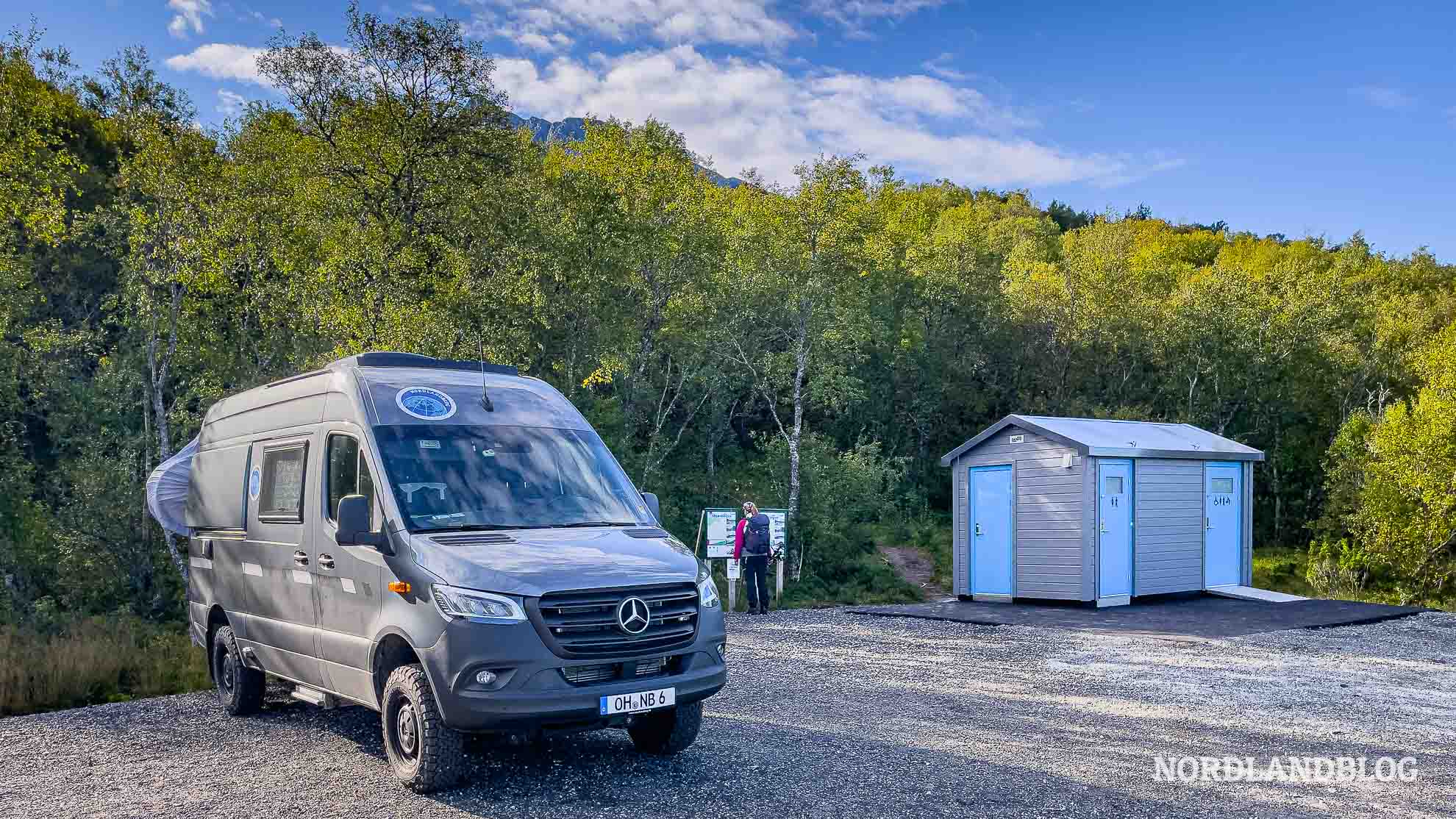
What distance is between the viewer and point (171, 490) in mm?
9734

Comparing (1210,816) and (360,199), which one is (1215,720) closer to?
(1210,816)

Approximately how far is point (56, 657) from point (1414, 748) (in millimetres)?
11312

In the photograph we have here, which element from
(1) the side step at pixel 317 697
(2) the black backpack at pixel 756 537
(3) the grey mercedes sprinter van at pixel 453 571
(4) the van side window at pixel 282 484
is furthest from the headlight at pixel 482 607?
(2) the black backpack at pixel 756 537

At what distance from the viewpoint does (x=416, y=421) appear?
662cm

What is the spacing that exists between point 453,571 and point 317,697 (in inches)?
81.4

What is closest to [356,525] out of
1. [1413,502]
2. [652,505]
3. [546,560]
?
[546,560]

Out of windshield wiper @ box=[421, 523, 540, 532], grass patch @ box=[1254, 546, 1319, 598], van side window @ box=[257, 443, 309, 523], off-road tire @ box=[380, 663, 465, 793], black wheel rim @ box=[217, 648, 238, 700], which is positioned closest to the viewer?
off-road tire @ box=[380, 663, 465, 793]

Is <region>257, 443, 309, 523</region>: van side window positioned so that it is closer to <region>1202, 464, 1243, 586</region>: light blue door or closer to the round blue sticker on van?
the round blue sticker on van

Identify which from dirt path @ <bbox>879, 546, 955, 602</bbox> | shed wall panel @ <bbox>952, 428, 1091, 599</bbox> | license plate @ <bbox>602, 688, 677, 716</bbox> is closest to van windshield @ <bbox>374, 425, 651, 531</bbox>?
license plate @ <bbox>602, 688, 677, 716</bbox>

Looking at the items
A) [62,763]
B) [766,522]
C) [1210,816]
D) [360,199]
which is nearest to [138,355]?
[360,199]

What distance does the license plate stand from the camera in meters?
5.67

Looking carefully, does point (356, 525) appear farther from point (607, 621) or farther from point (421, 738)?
point (607, 621)

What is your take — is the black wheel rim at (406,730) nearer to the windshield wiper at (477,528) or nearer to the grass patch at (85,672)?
the windshield wiper at (477,528)

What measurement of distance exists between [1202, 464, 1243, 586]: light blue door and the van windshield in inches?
565
